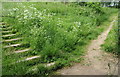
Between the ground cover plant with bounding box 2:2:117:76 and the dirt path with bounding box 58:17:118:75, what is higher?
the ground cover plant with bounding box 2:2:117:76

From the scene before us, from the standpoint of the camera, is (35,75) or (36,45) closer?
(35,75)

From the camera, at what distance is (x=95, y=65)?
4242 mm

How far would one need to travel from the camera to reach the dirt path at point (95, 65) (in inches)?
150

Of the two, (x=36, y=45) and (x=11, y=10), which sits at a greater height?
(x=11, y=10)

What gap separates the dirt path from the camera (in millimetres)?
3820

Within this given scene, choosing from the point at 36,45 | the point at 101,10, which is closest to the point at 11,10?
the point at 36,45

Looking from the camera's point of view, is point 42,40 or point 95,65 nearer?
point 95,65

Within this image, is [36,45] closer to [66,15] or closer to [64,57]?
[64,57]

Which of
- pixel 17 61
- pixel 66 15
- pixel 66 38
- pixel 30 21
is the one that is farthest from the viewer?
pixel 66 15

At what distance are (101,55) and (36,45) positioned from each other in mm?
2356

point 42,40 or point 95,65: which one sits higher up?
point 42,40

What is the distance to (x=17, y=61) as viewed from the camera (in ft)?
12.0

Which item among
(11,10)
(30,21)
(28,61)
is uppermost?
(11,10)

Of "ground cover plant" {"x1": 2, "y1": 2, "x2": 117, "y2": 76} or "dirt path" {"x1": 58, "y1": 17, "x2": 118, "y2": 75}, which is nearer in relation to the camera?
"ground cover plant" {"x1": 2, "y1": 2, "x2": 117, "y2": 76}
